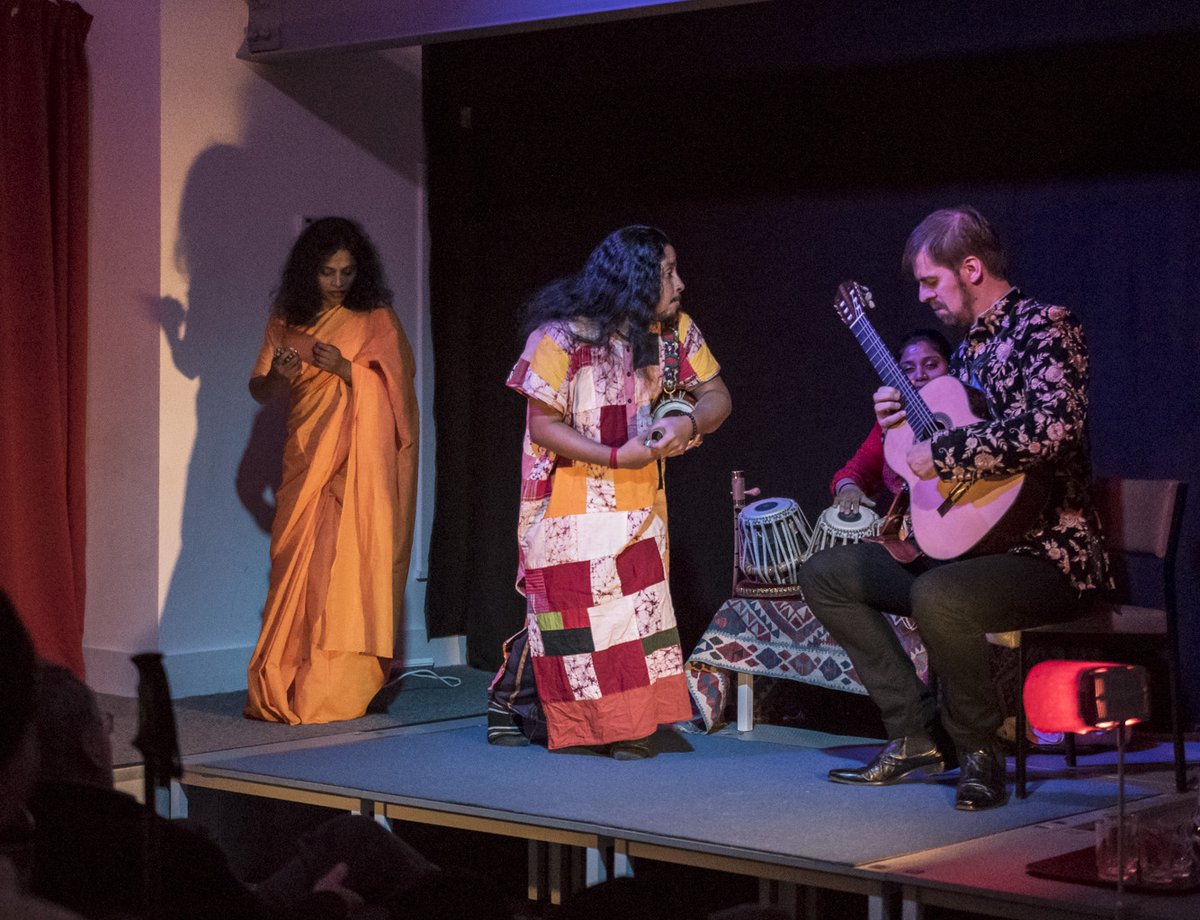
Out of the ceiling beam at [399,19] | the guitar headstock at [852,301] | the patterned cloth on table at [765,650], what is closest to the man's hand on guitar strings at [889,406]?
the guitar headstock at [852,301]

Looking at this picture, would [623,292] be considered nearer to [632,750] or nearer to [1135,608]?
[632,750]

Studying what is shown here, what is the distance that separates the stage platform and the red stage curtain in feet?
4.64

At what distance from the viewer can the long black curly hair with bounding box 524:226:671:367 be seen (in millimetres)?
4156

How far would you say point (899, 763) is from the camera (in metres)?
3.74

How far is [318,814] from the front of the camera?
4.21 metres

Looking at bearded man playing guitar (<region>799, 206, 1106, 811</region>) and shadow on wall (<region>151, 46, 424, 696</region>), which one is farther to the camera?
shadow on wall (<region>151, 46, 424, 696</region>)

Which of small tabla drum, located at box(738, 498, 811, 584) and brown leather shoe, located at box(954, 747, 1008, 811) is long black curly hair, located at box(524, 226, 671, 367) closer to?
small tabla drum, located at box(738, 498, 811, 584)

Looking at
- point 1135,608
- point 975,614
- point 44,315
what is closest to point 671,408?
point 975,614

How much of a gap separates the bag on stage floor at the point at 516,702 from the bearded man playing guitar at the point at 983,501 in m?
1.00

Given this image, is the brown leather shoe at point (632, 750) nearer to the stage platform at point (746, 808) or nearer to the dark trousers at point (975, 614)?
the stage platform at point (746, 808)

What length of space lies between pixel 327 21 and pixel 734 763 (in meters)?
3.03

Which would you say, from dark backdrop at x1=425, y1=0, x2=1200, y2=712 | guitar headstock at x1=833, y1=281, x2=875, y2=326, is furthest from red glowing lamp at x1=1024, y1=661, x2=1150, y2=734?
dark backdrop at x1=425, y1=0, x2=1200, y2=712

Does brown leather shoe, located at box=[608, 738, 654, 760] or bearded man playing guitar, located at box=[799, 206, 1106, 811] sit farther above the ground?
bearded man playing guitar, located at box=[799, 206, 1106, 811]

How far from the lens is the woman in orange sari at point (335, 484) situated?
4887 mm
